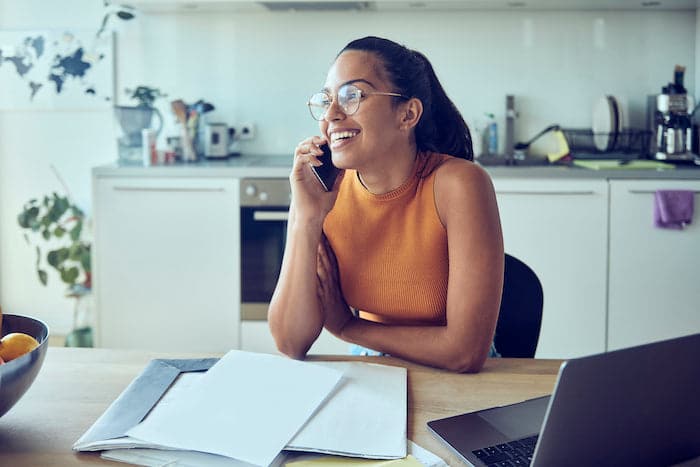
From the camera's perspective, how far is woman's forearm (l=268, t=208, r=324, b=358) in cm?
149

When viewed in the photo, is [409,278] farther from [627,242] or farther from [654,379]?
[627,242]

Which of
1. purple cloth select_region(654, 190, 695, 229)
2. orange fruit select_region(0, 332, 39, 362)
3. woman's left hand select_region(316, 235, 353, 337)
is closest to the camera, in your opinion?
orange fruit select_region(0, 332, 39, 362)

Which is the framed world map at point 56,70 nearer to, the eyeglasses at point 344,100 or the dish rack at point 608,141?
the dish rack at point 608,141

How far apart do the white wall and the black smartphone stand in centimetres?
209

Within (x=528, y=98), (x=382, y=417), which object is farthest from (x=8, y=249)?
(x=382, y=417)

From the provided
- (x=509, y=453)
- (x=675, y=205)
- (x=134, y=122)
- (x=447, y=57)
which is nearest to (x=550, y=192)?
(x=675, y=205)

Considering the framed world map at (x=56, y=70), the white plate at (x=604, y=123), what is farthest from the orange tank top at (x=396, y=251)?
the framed world map at (x=56, y=70)

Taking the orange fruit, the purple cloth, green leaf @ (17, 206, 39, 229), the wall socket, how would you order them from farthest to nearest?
the wall socket → green leaf @ (17, 206, 39, 229) → the purple cloth → the orange fruit

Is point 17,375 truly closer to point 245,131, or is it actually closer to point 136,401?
point 136,401

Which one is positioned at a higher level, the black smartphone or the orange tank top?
the black smartphone

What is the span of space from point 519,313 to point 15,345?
0.98m

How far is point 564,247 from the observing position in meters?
3.10

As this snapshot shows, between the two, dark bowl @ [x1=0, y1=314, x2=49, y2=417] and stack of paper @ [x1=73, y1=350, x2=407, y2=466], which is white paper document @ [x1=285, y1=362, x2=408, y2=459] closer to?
stack of paper @ [x1=73, y1=350, x2=407, y2=466]

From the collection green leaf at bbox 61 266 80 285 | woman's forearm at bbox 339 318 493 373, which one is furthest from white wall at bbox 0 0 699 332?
woman's forearm at bbox 339 318 493 373
